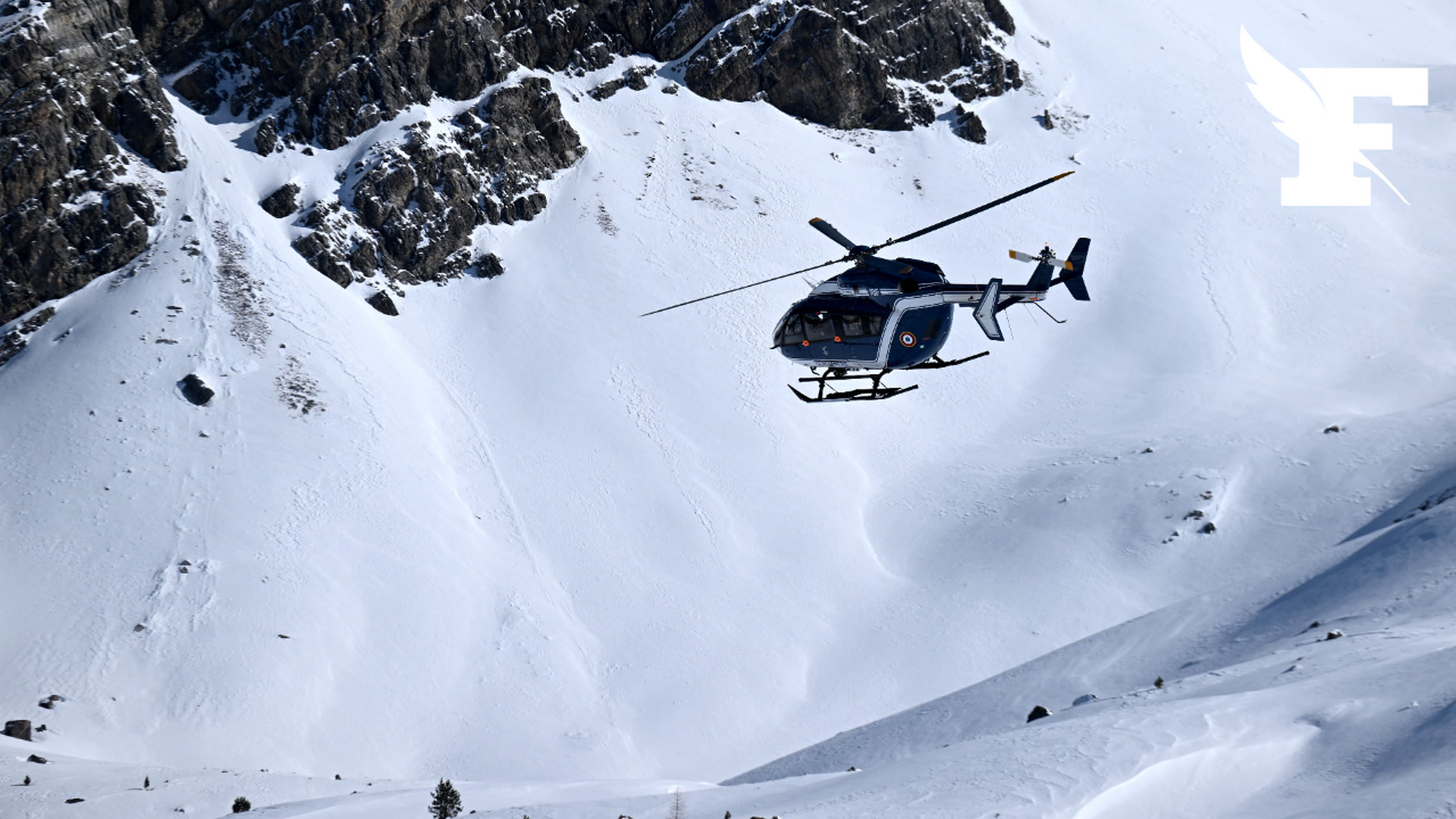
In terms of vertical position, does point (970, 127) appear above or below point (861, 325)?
below

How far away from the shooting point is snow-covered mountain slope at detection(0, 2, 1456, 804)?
45969 millimetres

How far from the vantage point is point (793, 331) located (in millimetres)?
31469

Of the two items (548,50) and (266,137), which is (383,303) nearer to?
(266,137)

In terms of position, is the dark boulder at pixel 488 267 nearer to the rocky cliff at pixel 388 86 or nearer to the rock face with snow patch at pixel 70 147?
the rocky cliff at pixel 388 86

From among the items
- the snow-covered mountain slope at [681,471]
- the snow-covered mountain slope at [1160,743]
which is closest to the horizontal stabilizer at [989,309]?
the snow-covered mountain slope at [1160,743]

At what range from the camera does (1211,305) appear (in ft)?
227

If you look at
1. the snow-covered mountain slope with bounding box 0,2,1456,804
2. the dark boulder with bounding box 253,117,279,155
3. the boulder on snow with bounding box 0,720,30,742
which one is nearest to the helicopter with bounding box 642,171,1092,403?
the snow-covered mountain slope with bounding box 0,2,1456,804

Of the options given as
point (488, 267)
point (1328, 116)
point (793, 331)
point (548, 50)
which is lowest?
point (1328, 116)

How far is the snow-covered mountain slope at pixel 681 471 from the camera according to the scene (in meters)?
46.0

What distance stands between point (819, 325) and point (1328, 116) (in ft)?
227

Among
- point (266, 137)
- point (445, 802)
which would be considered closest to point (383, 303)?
point (266, 137)

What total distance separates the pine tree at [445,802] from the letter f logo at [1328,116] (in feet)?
217

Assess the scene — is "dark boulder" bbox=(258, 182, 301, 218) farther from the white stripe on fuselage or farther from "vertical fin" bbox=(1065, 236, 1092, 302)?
"vertical fin" bbox=(1065, 236, 1092, 302)

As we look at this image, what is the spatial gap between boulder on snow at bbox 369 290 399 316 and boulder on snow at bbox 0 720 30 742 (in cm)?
2966
